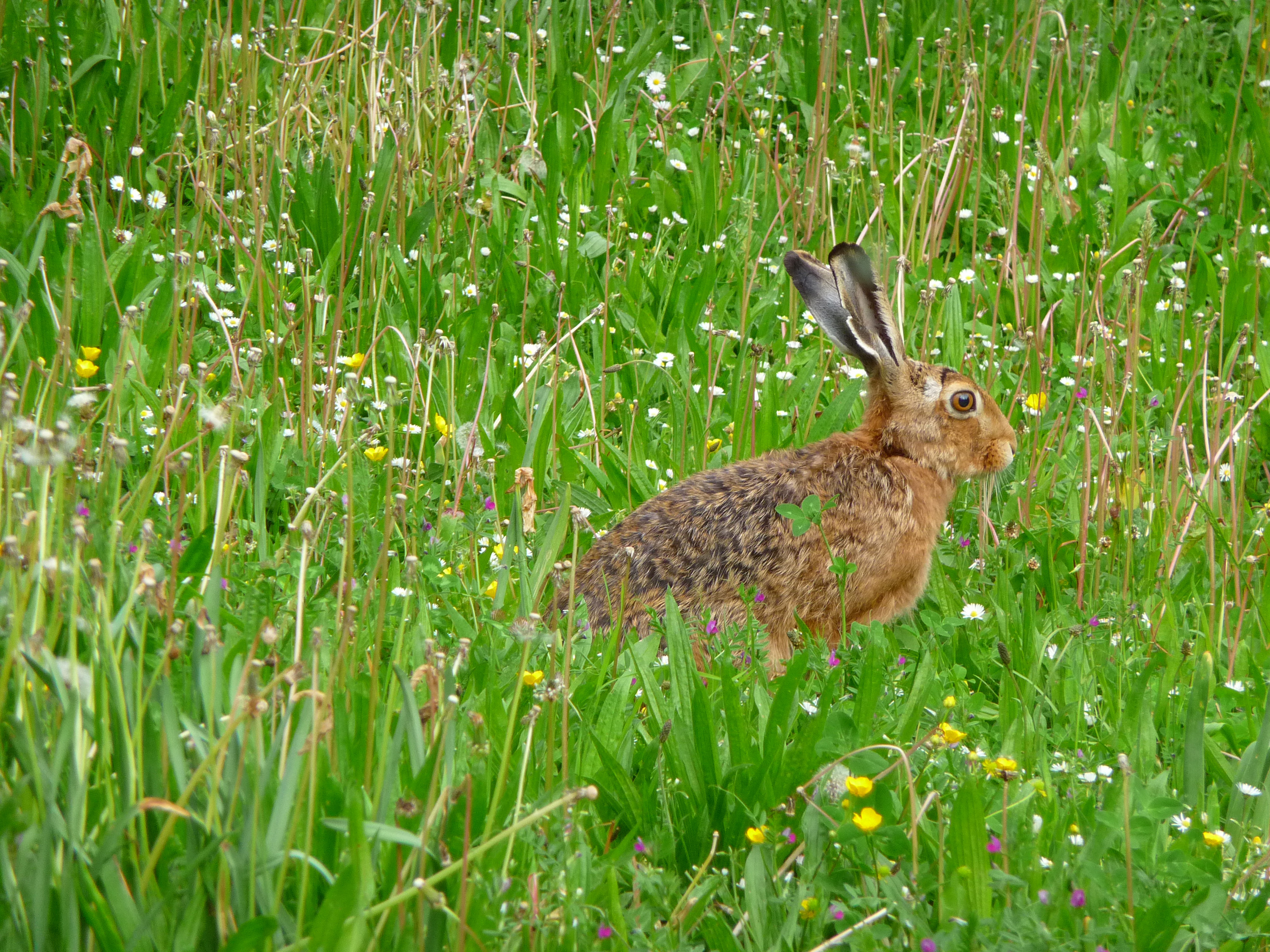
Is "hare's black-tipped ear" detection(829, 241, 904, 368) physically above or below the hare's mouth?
above

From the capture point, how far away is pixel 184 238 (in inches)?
250

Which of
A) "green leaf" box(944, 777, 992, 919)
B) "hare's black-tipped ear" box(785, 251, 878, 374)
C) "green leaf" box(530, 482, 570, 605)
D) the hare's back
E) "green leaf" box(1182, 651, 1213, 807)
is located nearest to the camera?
"green leaf" box(944, 777, 992, 919)

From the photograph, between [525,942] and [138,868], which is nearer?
[138,868]

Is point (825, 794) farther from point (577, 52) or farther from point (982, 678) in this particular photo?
point (577, 52)

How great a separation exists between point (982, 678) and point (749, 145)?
14.1ft

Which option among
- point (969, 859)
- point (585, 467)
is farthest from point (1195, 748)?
point (585, 467)

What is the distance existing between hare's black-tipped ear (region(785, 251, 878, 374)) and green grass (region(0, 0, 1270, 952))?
0.54m

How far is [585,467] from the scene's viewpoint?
17.9 feet

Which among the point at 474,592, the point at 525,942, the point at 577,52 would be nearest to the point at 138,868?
the point at 525,942

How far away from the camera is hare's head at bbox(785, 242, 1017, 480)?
5469 mm

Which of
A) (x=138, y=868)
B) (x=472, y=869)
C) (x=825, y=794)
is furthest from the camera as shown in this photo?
(x=825, y=794)

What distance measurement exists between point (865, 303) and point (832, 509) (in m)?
0.89

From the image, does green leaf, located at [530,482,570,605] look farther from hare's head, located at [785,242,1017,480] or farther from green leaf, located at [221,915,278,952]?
hare's head, located at [785,242,1017,480]

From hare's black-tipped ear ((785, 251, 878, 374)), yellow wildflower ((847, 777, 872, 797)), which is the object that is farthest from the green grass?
hare's black-tipped ear ((785, 251, 878, 374))
